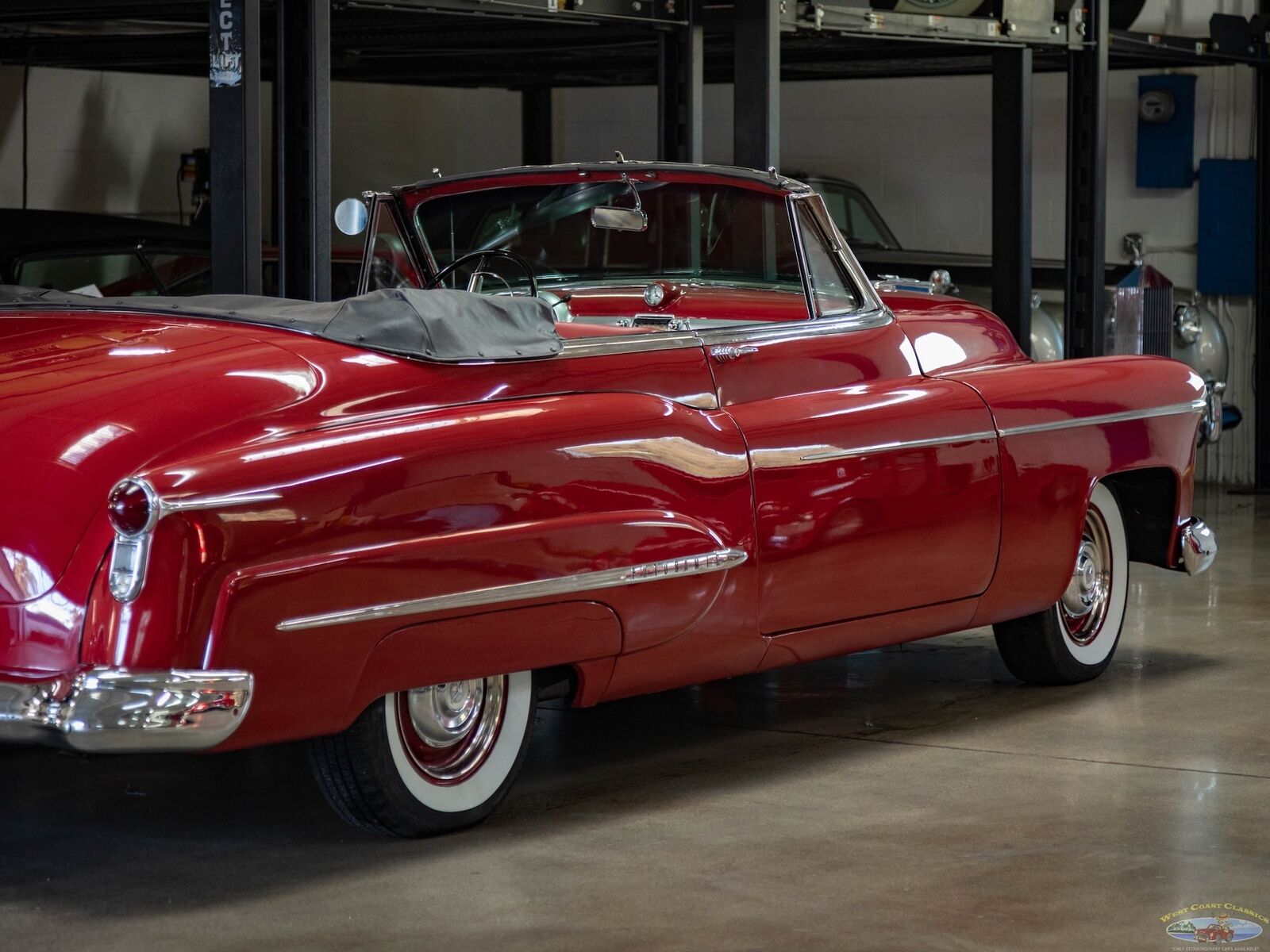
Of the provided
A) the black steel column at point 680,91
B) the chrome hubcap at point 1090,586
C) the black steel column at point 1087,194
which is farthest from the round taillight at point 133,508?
the black steel column at point 1087,194

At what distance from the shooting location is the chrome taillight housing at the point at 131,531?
3113mm

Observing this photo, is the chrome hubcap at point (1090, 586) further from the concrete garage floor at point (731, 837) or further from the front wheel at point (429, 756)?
the front wheel at point (429, 756)

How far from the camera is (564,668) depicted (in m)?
3.88

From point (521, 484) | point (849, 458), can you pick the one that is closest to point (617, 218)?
point (849, 458)

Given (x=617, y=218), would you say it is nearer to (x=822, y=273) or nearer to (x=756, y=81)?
(x=822, y=273)

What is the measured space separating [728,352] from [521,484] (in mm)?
919

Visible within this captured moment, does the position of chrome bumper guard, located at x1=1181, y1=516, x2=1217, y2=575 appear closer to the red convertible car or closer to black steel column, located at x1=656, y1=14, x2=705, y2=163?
the red convertible car

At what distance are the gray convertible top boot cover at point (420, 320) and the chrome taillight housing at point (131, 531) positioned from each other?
2.27ft

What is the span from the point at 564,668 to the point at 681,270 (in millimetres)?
1479

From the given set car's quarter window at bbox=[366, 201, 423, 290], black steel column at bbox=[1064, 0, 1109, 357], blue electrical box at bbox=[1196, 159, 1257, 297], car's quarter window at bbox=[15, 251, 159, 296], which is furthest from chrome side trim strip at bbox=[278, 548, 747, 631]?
blue electrical box at bbox=[1196, 159, 1257, 297]

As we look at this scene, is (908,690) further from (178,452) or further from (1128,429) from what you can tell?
(178,452)

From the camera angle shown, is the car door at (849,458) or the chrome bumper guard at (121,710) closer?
the chrome bumper guard at (121,710)

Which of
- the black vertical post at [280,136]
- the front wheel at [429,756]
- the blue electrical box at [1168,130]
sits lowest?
the front wheel at [429,756]

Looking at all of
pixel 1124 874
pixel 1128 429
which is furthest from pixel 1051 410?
pixel 1124 874
